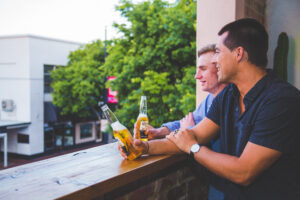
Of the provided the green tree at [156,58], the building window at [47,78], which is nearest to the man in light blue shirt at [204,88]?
the green tree at [156,58]

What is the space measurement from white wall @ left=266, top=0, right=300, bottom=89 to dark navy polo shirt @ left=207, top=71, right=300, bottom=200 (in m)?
1.63

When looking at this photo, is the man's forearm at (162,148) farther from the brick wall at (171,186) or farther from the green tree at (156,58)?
the green tree at (156,58)

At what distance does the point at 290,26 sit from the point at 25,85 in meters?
20.4

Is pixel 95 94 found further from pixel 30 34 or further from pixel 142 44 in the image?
pixel 142 44

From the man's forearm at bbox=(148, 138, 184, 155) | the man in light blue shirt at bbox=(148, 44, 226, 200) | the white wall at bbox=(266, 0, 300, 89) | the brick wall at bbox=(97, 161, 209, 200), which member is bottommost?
the brick wall at bbox=(97, 161, 209, 200)

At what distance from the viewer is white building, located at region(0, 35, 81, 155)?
19.5 m

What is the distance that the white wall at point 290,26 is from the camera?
262 cm

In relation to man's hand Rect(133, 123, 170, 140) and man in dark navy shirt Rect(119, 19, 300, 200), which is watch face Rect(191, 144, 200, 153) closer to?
man in dark navy shirt Rect(119, 19, 300, 200)

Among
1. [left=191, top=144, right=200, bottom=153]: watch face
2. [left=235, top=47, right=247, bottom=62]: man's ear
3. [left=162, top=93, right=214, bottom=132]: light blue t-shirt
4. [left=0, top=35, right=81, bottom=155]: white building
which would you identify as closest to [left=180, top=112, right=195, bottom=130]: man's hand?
[left=162, top=93, right=214, bottom=132]: light blue t-shirt

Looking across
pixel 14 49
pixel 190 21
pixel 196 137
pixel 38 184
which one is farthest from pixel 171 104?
pixel 14 49

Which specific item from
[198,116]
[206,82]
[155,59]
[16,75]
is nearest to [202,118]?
[198,116]

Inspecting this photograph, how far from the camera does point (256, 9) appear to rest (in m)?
2.64

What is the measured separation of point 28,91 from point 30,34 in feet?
14.5

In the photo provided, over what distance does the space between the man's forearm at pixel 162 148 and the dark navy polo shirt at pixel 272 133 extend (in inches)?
12.7
